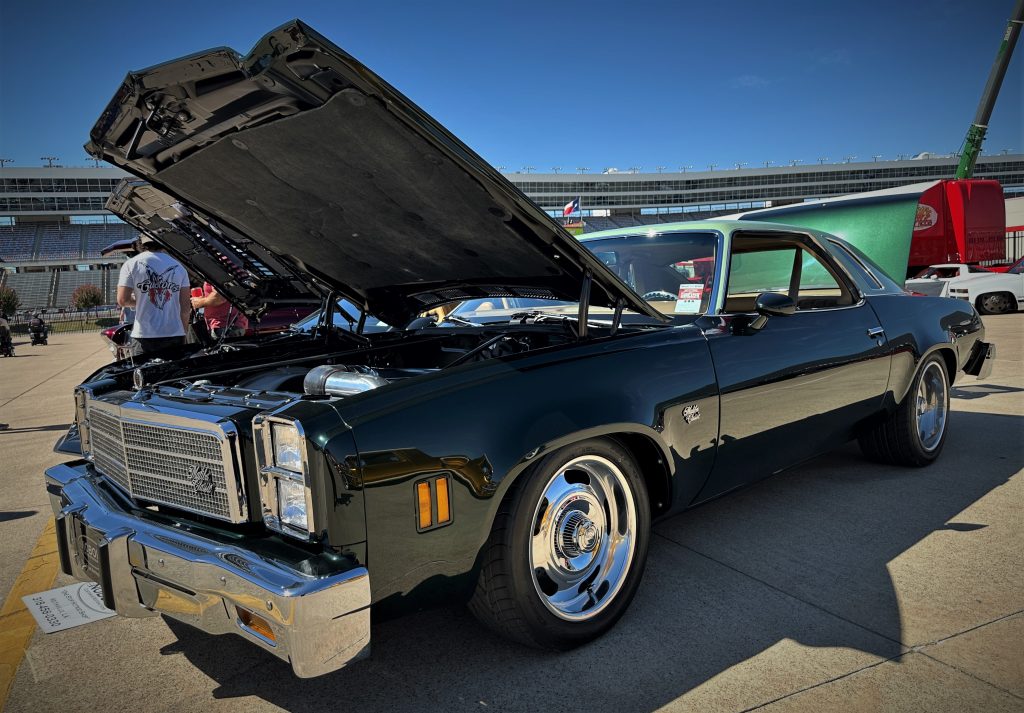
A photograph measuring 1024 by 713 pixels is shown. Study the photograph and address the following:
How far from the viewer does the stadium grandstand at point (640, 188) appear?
75.8 meters

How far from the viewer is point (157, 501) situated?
2.21 metres

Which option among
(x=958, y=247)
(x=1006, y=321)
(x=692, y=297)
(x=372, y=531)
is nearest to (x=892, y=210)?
(x=1006, y=321)

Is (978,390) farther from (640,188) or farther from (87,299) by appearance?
(640,188)

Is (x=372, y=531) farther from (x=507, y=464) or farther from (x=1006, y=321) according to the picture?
(x=1006, y=321)

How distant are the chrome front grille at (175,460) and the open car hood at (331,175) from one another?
1.02 meters

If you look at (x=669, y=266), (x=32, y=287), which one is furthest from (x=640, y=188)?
(x=669, y=266)

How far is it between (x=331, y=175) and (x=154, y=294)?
3136mm

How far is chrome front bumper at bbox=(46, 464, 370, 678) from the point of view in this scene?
1656 mm

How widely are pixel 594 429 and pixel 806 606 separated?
43.2 inches

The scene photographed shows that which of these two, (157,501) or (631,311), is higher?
(631,311)

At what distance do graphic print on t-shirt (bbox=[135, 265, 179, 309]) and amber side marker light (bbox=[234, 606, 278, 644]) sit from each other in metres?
3.98

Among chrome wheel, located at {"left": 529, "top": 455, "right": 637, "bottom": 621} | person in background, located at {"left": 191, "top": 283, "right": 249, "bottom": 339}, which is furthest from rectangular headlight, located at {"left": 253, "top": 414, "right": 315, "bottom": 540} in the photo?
person in background, located at {"left": 191, "top": 283, "right": 249, "bottom": 339}

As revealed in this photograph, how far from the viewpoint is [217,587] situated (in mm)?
1800

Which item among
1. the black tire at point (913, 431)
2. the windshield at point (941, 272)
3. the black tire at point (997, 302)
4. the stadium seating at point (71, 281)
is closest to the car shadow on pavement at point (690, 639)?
the black tire at point (913, 431)
